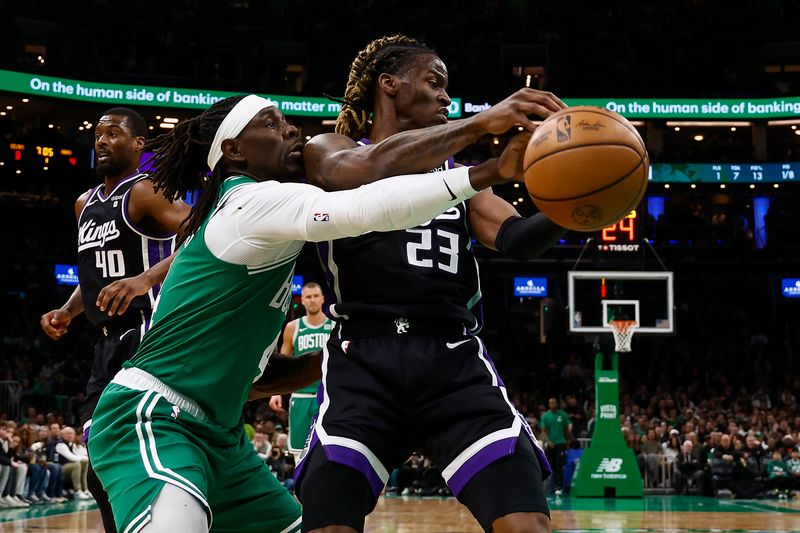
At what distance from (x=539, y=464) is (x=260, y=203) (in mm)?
1216

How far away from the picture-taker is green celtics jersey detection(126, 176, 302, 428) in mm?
3252

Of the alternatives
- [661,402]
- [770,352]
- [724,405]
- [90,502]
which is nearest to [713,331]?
[770,352]

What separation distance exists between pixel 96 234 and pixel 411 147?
2428 millimetres

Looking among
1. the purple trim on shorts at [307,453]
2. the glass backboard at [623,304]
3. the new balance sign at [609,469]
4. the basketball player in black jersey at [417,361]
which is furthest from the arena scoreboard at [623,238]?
the purple trim on shorts at [307,453]

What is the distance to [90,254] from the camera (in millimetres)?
5082

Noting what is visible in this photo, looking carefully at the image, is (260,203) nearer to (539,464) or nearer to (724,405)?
(539,464)

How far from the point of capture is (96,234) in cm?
506

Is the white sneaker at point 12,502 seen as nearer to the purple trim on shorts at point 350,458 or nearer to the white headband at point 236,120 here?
the white headband at point 236,120

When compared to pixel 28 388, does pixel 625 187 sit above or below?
above

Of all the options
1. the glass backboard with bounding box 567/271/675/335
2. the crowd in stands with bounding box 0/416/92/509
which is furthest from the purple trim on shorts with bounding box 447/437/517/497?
the glass backboard with bounding box 567/271/675/335

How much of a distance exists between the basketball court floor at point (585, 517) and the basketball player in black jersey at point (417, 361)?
6363mm

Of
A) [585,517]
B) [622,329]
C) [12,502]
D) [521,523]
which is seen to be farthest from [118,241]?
Result: [622,329]

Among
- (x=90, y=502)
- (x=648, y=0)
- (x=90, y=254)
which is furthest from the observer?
(x=648, y=0)

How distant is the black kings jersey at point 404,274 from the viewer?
3.41m
